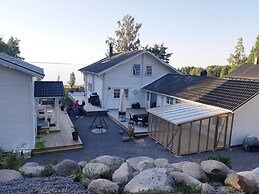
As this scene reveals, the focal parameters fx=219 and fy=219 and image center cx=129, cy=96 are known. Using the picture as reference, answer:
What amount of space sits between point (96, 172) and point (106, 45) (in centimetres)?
4519

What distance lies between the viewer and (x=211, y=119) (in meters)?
12.2

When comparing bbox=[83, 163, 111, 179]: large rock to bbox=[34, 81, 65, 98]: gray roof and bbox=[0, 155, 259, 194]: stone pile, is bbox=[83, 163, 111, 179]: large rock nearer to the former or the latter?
bbox=[0, 155, 259, 194]: stone pile

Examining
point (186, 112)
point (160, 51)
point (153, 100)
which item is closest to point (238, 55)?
point (160, 51)

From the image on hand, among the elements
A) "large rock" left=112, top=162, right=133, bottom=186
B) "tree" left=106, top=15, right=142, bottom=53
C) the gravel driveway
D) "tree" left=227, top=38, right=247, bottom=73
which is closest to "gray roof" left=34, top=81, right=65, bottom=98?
the gravel driveway

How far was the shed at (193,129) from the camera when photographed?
11484 millimetres

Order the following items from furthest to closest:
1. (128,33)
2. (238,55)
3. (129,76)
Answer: (238,55) < (128,33) < (129,76)

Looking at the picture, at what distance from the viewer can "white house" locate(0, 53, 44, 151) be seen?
1036cm

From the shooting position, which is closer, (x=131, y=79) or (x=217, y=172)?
(x=217, y=172)

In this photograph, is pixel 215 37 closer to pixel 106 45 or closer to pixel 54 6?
pixel 54 6

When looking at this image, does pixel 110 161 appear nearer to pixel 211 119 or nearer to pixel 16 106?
pixel 16 106

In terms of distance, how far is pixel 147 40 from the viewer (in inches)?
1875

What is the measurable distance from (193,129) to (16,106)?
903 centimetres

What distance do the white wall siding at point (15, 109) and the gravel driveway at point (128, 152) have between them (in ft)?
4.30

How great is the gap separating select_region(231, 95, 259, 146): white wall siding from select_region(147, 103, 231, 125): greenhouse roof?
1.03 metres
